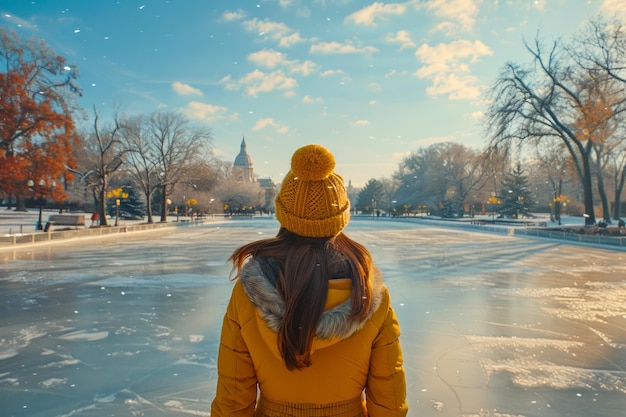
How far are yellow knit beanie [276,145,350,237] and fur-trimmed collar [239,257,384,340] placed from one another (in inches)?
8.0

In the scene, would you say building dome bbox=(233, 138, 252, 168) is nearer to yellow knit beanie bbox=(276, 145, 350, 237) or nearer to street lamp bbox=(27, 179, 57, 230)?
street lamp bbox=(27, 179, 57, 230)

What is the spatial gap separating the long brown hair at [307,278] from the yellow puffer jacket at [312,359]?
0.03 m

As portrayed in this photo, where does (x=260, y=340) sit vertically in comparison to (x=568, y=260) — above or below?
above

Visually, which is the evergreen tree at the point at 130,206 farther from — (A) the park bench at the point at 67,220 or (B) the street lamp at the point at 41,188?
(B) the street lamp at the point at 41,188

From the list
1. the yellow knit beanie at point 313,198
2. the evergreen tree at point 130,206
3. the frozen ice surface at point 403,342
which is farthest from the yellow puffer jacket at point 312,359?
the evergreen tree at point 130,206

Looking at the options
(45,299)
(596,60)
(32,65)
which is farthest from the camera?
(32,65)

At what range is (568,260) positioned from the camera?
14.8 metres

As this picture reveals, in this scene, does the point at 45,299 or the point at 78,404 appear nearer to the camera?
the point at 78,404

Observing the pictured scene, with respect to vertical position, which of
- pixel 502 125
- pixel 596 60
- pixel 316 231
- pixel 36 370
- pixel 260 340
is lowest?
pixel 36 370

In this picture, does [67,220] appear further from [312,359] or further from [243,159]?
[243,159]

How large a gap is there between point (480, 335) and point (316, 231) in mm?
4971

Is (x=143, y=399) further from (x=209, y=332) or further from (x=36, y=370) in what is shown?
(x=209, y=332)

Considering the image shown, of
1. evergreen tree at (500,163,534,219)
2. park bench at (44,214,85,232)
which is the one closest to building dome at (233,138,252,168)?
evergreen tree at (500,163,534,219)

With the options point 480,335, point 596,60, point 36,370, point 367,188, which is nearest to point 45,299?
point 36,370
